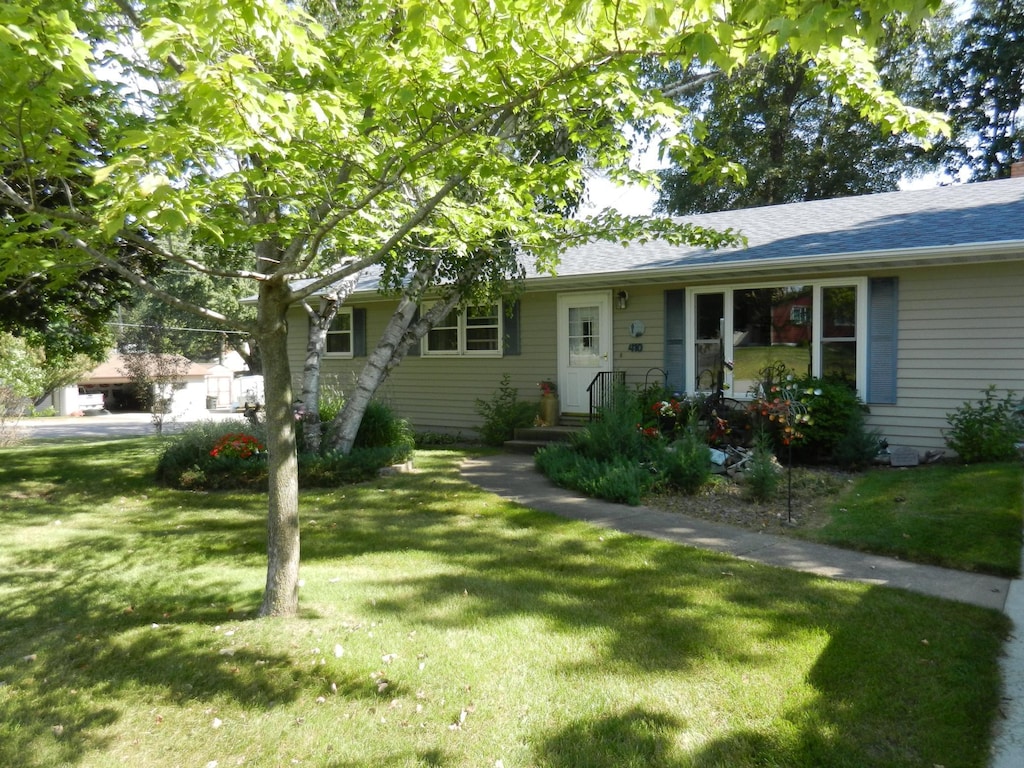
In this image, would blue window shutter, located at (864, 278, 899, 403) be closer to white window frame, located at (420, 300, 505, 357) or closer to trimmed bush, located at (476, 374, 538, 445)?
trimmed bush, located at (476, 374, 538, 445)

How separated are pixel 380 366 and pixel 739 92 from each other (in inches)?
302

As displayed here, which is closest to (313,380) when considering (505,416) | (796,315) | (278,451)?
(505,416)

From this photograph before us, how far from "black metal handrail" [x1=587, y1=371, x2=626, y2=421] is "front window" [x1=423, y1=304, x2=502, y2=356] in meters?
2.34

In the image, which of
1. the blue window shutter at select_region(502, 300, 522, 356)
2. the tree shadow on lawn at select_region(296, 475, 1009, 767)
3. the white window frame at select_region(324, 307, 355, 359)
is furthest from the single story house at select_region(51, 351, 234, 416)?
the tree shadow on lawn at select_region(296, 475, 1009, 767)

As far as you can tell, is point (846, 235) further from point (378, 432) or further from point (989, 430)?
point (378, 432)

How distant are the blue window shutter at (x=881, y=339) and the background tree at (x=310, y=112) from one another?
13.1 feet

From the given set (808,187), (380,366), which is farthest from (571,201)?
(808,187)

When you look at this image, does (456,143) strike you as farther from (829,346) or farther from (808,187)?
(808,187)

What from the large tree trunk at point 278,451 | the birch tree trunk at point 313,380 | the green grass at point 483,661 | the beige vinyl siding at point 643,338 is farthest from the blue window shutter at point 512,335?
the large tree trunk at point 278,451

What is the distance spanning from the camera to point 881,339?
9828 millimetres

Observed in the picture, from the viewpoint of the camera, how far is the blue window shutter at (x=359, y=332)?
50.6ft

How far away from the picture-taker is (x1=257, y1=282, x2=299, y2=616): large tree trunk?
14.5 feet

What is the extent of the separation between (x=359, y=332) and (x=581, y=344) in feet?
17.0

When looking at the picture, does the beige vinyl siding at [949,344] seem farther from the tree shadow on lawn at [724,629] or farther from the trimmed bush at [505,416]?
the tree shadow on lawn at [724,629]
